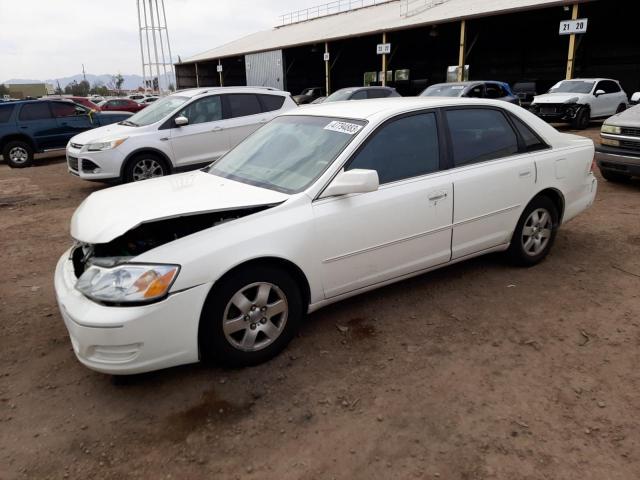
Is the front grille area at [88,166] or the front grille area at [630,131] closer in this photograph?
the front grille area at [630,131]

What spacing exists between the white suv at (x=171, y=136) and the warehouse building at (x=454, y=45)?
14.3 metres

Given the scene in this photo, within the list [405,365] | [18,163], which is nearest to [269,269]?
[405,365]

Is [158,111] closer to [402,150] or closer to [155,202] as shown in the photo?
[155,202]

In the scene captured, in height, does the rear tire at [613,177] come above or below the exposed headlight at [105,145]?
below

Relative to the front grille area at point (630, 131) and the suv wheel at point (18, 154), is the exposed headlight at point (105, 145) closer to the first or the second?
the suv wheel at point (18, 154)

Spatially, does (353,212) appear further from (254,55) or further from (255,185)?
(254,55)

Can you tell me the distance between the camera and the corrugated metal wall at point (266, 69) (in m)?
32.5

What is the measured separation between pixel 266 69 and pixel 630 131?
29832 mm

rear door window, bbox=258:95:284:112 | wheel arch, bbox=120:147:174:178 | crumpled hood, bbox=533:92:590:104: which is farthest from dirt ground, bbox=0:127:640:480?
crumpled hood, bbox=533:92:590:104

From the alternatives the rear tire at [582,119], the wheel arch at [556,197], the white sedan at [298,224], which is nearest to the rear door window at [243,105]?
the white sedan at [298,224]

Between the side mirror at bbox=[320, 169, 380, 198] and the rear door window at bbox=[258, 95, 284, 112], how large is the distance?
6403mm

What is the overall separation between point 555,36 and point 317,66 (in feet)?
61.3

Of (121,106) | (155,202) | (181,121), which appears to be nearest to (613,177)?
(181,121)

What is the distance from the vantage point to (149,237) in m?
3.39
